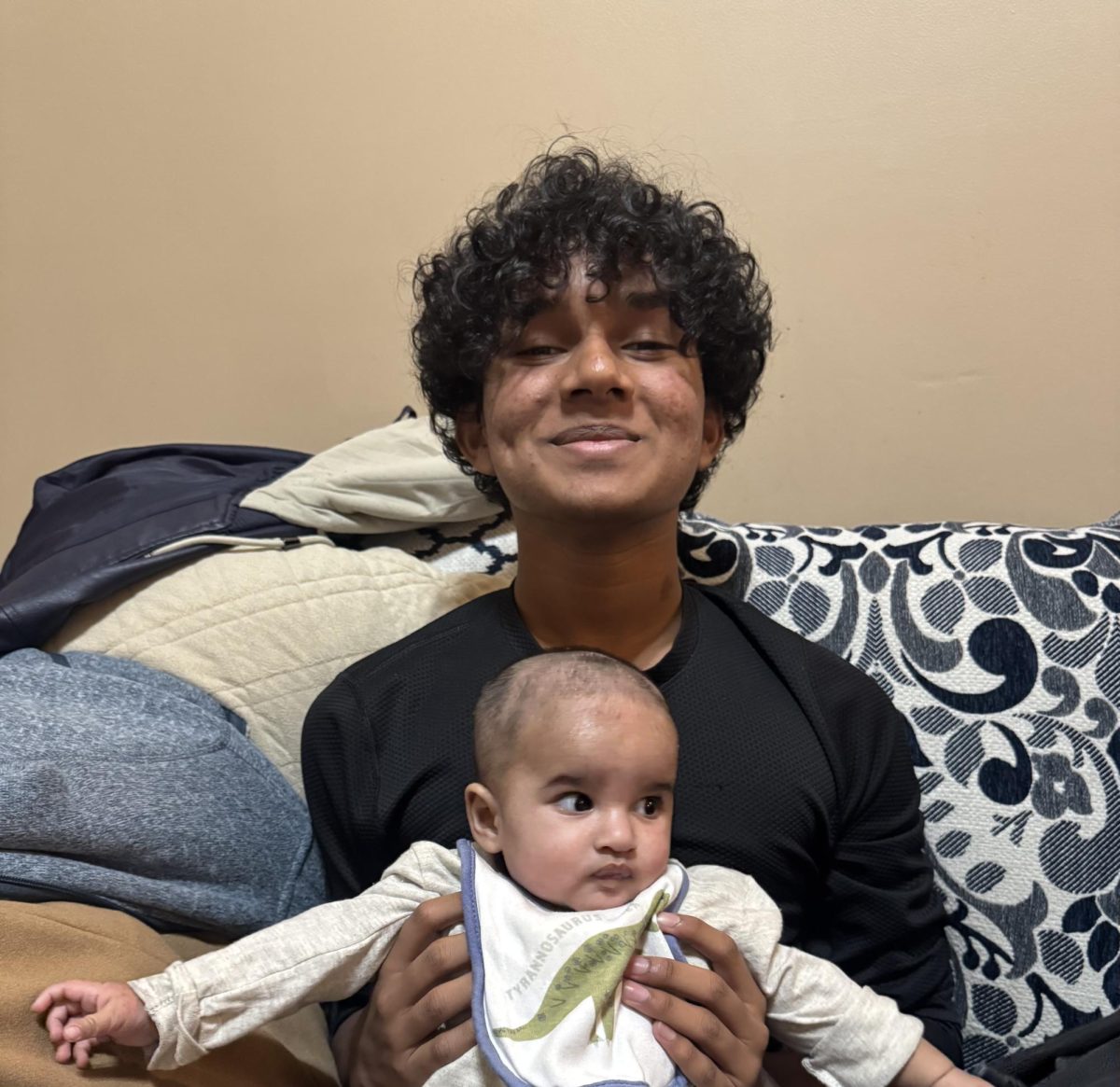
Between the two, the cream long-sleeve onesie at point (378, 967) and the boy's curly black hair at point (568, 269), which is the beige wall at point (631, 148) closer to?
the boy's curly black hair at point (568, 269)

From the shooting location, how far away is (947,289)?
1.80m

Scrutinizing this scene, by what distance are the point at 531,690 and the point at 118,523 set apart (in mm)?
729

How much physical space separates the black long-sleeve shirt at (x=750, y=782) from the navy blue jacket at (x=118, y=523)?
320mm

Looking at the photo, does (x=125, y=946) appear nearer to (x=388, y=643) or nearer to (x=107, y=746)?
(x=107, y=746)

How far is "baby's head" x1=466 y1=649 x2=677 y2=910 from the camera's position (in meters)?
1.12

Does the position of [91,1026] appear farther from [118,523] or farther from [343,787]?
[118,523]

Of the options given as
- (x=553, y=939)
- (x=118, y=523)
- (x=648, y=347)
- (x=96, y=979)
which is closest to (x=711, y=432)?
(x=648, y=347)

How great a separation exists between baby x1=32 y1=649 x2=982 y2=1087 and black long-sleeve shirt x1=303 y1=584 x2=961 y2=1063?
0.10 metres

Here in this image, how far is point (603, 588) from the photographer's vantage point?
4.71ft

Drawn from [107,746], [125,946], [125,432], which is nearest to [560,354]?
[107,746]

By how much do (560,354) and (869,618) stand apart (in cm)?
57

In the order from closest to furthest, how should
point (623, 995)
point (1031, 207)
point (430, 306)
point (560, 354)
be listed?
point (623, 995)
point (560, 354)
point (430, 306)
point (1031, 207)

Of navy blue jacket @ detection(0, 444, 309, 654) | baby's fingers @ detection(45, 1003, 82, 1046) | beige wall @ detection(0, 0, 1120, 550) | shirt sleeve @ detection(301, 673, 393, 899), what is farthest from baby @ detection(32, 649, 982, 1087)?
beige wall @ detection(0, 0, 1120, 550)

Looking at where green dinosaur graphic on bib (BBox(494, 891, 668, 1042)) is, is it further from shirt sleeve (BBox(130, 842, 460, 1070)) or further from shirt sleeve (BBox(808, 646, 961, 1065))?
shirt sleeve (BBox(808, 646, 961, 1065))
